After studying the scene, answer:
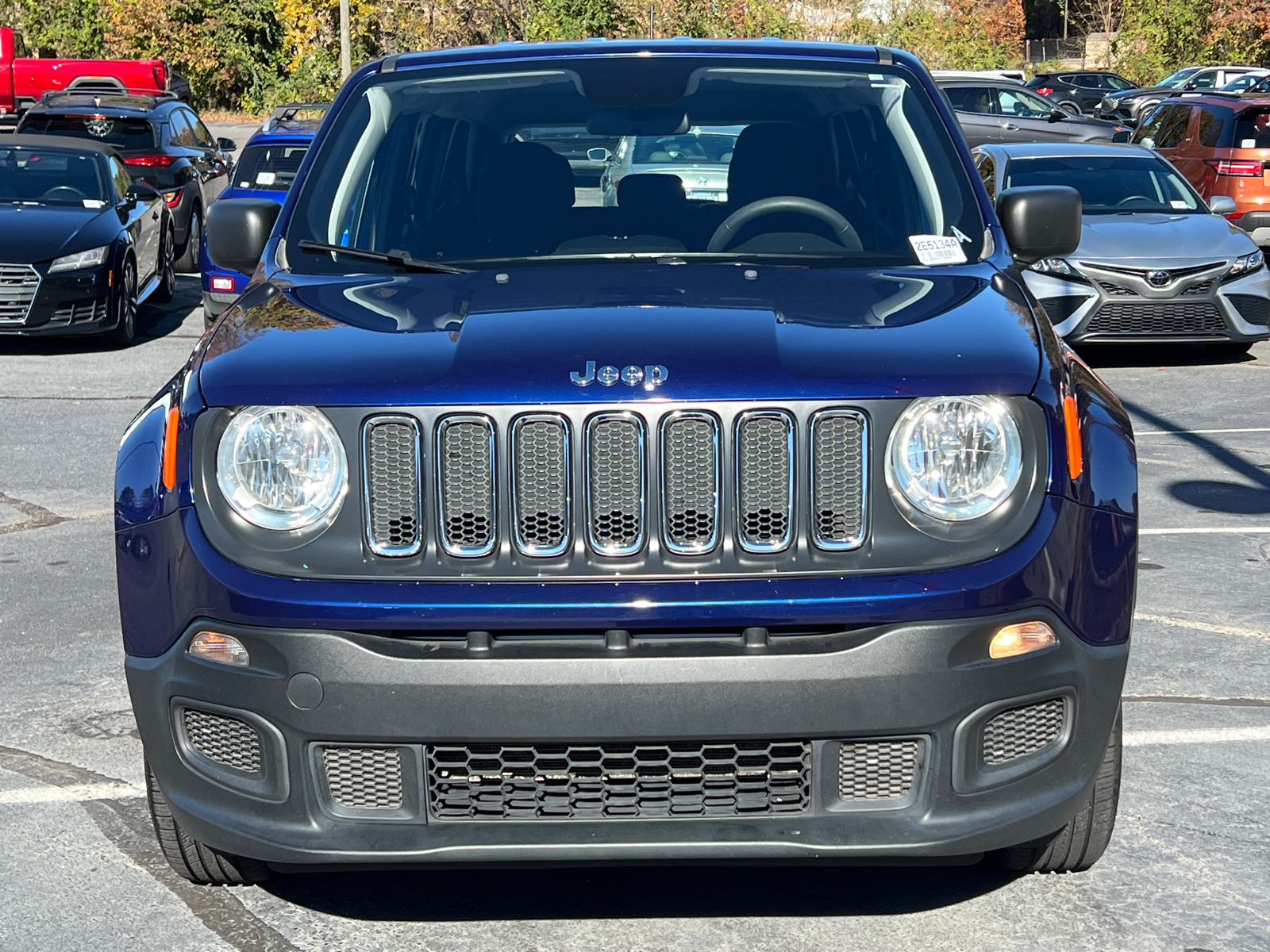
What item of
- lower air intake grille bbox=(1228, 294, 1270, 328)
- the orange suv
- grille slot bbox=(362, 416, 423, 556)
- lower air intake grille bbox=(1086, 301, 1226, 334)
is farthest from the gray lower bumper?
the orange suv

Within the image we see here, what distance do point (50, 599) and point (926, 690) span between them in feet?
14.1

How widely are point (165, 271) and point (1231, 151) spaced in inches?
401

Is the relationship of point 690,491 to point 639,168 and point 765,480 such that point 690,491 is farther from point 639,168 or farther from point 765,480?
point 639,168

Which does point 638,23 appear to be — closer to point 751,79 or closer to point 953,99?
point 953,99

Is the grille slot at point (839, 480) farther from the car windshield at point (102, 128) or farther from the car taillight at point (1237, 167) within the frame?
the car windshield at point (102, 128)

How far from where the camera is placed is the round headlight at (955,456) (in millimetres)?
3180

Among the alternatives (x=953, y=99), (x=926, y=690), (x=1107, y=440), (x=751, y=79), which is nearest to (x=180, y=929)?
(x=926, y=690)

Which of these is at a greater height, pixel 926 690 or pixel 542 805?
pixel 926 690

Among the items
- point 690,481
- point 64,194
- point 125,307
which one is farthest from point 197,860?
point 64,194

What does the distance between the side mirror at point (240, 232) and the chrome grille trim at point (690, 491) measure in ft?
5.96

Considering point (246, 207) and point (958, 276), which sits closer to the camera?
point (958, 276)

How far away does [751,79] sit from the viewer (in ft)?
15.6

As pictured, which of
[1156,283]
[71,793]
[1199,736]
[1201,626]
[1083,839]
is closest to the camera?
[1083,839]

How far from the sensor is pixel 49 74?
3575 cm
